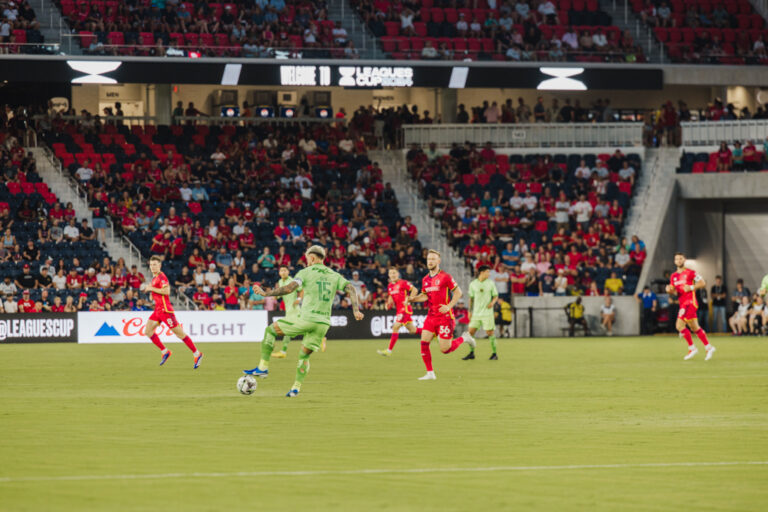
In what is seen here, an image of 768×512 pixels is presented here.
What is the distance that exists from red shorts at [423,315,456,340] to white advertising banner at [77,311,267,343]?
15.7 meters

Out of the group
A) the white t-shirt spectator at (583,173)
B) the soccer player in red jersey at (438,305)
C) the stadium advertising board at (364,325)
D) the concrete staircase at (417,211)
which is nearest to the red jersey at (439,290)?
the soccer player in red jersey at (438,305)

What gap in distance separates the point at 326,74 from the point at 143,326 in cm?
1161

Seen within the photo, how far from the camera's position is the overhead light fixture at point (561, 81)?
45.1m

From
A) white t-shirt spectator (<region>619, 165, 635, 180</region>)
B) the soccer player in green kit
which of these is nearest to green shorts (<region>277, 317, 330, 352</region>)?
the soccer player in green kit

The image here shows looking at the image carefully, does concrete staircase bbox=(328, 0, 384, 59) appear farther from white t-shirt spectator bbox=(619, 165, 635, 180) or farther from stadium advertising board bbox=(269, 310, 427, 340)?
stadium advertising board bbox=(269, 310, 427, 340)

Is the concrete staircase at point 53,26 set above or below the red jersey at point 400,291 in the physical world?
above

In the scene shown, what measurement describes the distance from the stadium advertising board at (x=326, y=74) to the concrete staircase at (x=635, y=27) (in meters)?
1.74

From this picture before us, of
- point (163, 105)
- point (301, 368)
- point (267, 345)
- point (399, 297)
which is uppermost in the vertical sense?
point (163, 105)

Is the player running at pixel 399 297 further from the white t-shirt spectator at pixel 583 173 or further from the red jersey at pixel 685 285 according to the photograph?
the white t-shirt spectator at pixel 583 173

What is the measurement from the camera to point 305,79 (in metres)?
43.1

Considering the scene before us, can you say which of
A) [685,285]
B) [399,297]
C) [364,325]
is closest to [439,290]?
[685,285]

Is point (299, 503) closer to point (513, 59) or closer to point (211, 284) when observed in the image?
point (211, 284)

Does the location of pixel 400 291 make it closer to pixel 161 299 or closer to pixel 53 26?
pixel 161 299

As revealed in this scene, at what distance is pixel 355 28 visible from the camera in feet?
152
